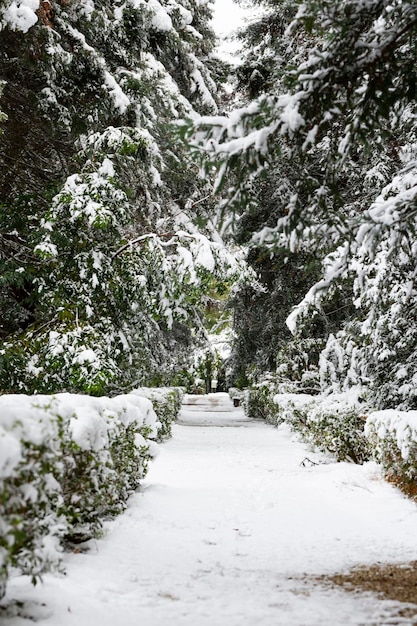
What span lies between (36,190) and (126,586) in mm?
8955

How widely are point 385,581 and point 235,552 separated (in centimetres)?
108

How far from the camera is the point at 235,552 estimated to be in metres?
3.89

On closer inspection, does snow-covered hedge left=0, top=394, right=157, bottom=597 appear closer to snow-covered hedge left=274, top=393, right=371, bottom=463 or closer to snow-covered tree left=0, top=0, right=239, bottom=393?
snow-covered tree left=0, top=0, right=239, bottom=393

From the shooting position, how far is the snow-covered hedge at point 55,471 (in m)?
2.04

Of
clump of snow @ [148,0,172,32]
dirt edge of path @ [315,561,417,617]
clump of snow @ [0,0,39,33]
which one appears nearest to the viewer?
dirt edge of path @ [315,561,417,617]

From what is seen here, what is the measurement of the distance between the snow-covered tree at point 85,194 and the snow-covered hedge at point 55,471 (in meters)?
2.78

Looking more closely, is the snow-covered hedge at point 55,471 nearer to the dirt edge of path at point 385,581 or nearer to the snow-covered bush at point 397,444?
the dirt edge of path at point 385,581

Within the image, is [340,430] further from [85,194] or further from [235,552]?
[85,194]

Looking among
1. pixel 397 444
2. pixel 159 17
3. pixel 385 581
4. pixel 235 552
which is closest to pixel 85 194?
pixel 159 17

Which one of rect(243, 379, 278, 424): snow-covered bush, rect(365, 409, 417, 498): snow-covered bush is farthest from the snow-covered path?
rect(243, 379, 278, 424): snow-covered bush

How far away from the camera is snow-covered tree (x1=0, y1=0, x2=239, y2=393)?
7758 mm

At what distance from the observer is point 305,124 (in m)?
3.17

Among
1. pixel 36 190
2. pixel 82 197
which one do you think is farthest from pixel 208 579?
pixel 36 190

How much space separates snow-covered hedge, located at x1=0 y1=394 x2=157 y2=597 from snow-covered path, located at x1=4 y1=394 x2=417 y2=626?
25cm
